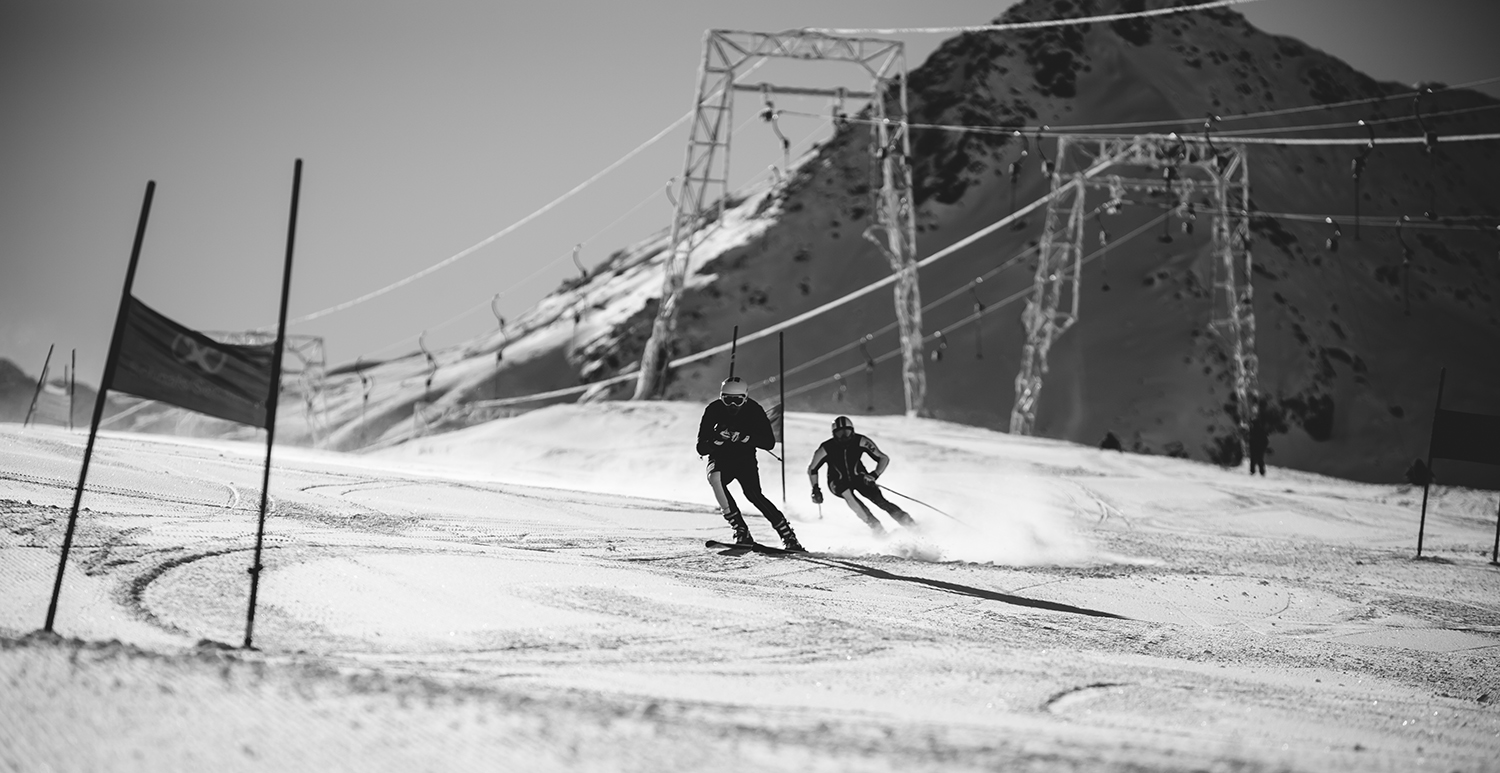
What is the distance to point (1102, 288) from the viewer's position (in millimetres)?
74625

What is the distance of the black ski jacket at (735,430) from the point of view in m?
13.1

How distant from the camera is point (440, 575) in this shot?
9.22 metres

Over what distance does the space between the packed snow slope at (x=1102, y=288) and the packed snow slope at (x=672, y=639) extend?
47023 millimetres

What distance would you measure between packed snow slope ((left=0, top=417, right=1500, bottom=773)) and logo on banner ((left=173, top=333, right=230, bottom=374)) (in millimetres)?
1457

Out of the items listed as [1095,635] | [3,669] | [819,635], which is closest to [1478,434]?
[1095,635]

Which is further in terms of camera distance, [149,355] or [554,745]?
[149,355]

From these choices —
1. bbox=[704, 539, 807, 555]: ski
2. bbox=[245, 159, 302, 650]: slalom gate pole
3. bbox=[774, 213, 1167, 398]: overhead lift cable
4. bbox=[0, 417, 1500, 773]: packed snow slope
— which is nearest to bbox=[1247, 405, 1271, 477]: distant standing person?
bbox=[0, 417, 1500, 773]: packed snow slope

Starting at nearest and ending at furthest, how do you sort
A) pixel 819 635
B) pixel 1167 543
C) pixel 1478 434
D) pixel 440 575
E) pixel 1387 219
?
Result: pixel 819 635, pixel 440 575, pixel 1478 434, pixel 1167 543, pixel 1387 219

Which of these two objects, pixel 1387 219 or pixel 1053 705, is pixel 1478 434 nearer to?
pixel 1053 705

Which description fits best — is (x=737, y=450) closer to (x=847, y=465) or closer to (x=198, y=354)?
(x=847, y=465)

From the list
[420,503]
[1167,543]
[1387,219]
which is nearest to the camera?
[420,503]

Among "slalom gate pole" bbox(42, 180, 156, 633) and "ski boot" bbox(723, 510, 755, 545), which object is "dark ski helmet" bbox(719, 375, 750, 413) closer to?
"ski boot" bbox(723, 510, 755, 545)

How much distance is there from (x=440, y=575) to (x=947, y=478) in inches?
644

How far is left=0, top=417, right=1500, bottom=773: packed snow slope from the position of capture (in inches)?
174
